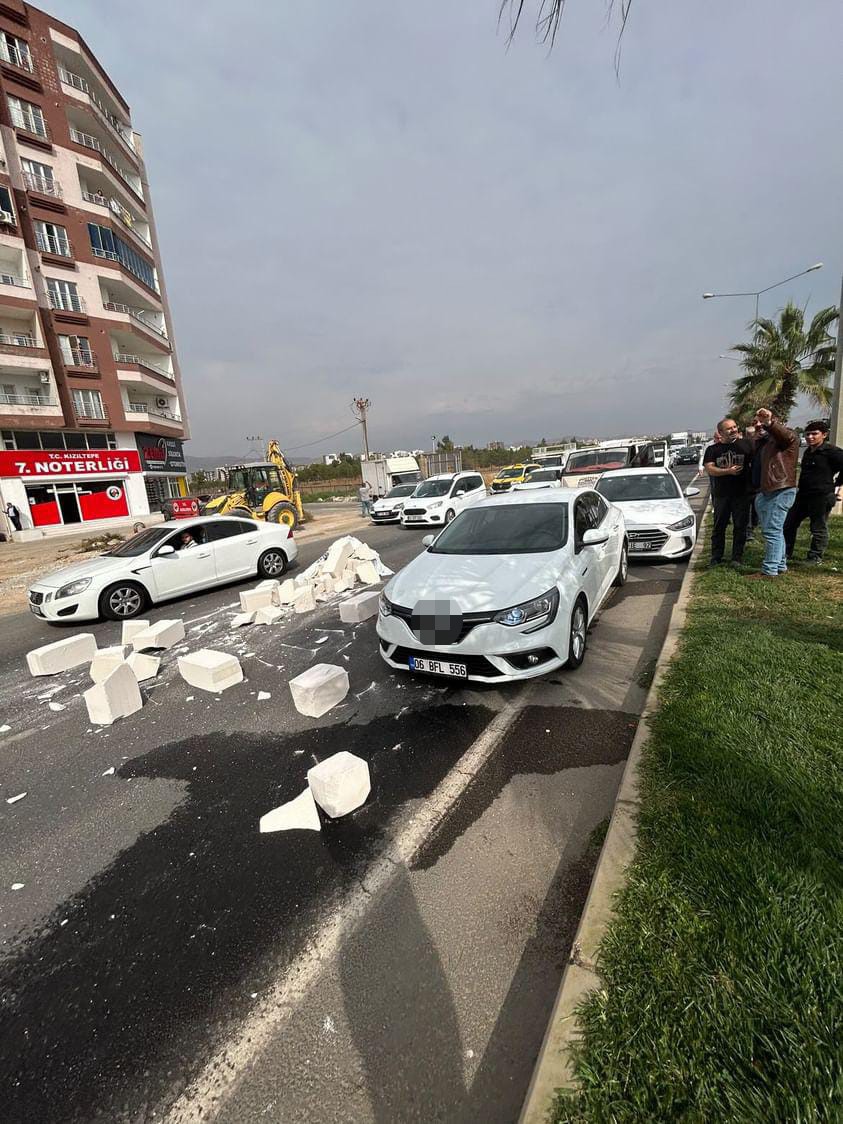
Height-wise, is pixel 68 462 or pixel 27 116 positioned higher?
pixel 27 116

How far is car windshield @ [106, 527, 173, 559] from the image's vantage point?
310 inches

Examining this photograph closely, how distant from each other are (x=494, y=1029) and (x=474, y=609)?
2.49m

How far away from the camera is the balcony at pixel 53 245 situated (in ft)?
84.4

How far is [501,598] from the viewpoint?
12.8 feet

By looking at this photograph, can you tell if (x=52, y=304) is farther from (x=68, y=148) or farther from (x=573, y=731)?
(x=573, y=731)

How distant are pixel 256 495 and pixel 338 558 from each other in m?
10.4

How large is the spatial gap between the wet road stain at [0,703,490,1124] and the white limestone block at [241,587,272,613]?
3754mm

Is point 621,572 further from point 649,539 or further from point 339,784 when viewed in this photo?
point 339,784

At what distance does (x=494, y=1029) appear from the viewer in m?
1.74

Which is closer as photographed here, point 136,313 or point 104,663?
point 104,663

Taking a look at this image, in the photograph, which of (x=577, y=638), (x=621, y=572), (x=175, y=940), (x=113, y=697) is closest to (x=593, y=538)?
(x=577, y=638)

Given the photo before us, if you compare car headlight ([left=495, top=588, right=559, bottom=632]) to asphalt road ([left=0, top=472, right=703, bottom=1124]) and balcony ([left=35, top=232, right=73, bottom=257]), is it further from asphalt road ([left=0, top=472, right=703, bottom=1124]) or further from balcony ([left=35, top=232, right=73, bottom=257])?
balcony ([left=35, top=232, right=73, bottom=257])

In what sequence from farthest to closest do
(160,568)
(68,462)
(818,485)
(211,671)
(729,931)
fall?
(68,462)
(160,568)
(818,485)
(211,671)
(729,931)

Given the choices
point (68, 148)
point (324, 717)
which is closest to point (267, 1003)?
point (324, 717)
